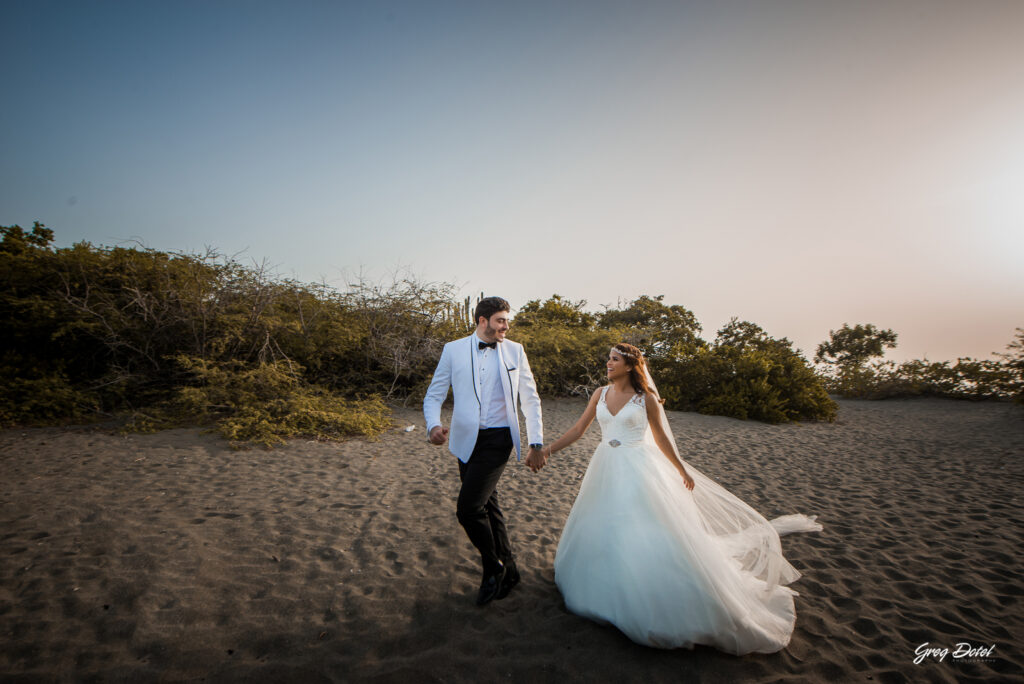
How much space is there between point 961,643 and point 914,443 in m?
9.09

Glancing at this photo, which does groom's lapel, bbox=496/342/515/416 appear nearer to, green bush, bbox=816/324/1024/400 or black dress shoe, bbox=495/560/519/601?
black dress shoe, bbox=495/560/519/601

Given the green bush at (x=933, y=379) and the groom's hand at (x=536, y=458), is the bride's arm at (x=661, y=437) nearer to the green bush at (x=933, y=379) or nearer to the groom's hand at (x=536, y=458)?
the groom's hand at (x=536, y=458)

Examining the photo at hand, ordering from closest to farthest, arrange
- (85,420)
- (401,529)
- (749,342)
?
(401,529) → (85,420) → (749,342)

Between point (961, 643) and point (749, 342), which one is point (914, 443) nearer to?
point (749, 342)

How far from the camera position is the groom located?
2785mm

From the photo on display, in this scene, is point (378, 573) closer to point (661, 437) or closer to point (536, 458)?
point (536, 458)

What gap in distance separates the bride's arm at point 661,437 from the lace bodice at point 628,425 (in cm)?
5

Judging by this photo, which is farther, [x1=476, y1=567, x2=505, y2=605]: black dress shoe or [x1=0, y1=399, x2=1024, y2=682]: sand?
[x1=476, y1=567, x2=505, y2=605]: black dress shoe

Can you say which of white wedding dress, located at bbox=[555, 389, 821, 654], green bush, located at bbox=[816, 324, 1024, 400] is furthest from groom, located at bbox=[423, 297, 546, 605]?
green bush, located at bbox=[816, 324, 1024, 400]

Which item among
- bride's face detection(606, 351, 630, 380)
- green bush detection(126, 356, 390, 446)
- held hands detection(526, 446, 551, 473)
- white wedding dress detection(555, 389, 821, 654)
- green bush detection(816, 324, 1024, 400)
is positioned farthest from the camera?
green bush detection(816, 324, 1024, 400)

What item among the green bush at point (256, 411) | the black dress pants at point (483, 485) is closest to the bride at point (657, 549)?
the black dress pants at point (483, 485)

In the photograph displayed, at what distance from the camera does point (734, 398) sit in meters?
11.9

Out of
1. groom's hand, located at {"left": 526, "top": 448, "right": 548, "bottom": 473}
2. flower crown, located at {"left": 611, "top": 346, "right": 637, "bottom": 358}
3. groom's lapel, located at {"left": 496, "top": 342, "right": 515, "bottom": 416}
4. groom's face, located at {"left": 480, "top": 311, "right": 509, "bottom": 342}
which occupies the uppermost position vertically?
groom's face, located at {"left": 480, "top": 311, "right": 509, "bottom": 342}

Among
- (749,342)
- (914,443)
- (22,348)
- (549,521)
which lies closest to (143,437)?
(22,348)
